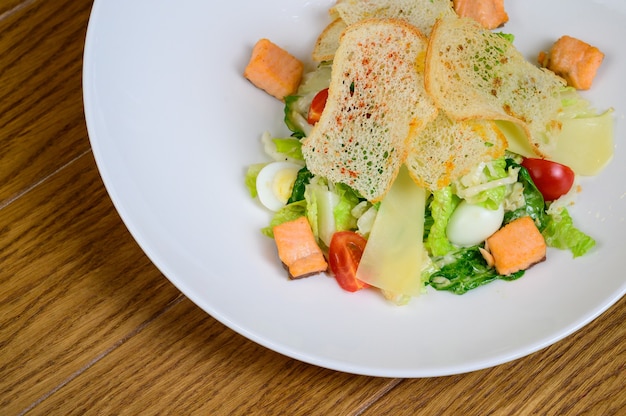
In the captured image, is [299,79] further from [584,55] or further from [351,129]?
[584,55]

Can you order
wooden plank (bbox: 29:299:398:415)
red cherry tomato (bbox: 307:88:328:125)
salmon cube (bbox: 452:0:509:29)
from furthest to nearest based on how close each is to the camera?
salmon cube (bbox: 452:0:509:29), red cherry tomato (bbox: 307:88:328:125), wooden plank (bbox: 29:299:398:415)

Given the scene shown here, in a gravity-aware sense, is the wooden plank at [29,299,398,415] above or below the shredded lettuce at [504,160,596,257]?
below

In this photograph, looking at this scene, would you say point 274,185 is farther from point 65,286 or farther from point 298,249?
point 65,286

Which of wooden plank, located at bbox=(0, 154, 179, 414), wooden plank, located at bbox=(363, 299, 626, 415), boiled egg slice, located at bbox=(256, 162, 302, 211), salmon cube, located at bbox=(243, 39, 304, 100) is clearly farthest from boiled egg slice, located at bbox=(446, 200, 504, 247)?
wooden plank, located at bbox=(0, 154, 179, 414)

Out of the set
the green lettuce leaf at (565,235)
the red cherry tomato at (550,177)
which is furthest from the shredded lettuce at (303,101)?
the green lettuce leaf at (565,235)

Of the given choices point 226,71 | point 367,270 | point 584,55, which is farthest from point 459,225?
point 226,71

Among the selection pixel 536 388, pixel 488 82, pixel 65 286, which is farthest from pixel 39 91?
pixel 536 388

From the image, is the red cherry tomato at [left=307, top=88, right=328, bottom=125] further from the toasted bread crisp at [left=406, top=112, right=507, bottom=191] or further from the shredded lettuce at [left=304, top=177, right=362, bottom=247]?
the toasted bread crisp at [left=406, top=112, right=507, bottom=191]

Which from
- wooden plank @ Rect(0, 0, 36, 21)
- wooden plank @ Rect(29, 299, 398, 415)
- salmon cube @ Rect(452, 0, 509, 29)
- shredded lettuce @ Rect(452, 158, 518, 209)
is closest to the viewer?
wooden plank @ Rect(29, 299, 398, 415)
